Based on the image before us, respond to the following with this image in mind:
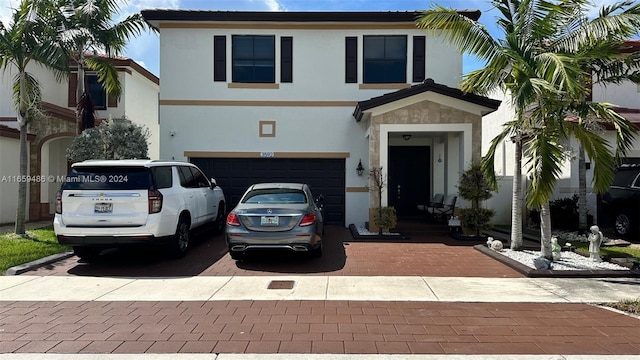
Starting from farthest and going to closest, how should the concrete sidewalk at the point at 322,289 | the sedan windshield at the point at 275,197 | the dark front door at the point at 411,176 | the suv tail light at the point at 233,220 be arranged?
the dark front door at the point at 411,176 → the sedan windshield at the point at 275,197 → the suv tail light at the point at 233,220 → the concrete sidewalk at the point at 322,289

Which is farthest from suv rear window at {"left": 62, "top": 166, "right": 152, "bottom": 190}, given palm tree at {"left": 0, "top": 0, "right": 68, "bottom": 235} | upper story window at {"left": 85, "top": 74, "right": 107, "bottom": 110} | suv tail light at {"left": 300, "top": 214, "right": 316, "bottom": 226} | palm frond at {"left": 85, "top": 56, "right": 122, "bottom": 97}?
upper story window at {"left": 85, "top": 74, "right": 107, "bottom": 110}

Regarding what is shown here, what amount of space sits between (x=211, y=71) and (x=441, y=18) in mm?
7834

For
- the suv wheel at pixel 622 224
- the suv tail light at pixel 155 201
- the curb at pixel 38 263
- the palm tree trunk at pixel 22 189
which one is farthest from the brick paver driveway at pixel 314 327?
the suv wheel at pixel 622 224

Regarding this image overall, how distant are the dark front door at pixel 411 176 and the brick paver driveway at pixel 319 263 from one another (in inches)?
199

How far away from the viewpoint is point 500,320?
5207mm

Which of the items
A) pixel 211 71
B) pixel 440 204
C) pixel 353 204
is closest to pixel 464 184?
pixel 440 204

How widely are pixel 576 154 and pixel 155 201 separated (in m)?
11.1

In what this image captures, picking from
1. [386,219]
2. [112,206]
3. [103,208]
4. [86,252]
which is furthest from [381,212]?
[86,252]

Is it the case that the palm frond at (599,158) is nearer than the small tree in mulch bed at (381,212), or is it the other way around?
the palm frond at (599,158)

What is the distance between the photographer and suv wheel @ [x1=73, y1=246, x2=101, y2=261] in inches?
330

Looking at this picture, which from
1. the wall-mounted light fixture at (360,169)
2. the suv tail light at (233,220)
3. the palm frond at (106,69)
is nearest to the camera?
the suv tail light at (233,220)

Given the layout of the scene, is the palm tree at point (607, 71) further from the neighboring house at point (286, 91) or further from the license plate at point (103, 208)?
the license plate at point (103, 208)

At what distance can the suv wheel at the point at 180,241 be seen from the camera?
27.3 ft

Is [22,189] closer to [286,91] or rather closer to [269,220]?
[269,220]
